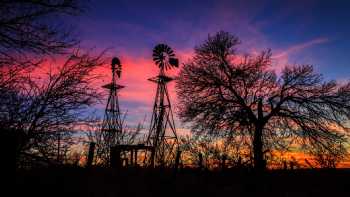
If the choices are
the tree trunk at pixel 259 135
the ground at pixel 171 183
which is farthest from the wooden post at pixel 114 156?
the tree trunk at pixel 259 135

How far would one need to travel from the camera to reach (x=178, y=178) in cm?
1070

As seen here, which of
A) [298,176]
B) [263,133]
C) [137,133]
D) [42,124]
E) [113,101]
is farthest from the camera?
[113,101]

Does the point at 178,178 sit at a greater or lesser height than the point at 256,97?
lesser

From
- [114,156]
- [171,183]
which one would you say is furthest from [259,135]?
[171,183]

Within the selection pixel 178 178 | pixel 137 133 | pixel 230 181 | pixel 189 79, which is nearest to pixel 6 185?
pixel 178 178

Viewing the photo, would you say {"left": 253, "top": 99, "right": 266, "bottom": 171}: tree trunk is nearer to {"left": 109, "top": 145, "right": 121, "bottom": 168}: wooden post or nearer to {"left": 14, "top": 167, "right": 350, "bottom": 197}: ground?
{"left": 14, "top": 167, "right": 350, "bottom": 197}: ground

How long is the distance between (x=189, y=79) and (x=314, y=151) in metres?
9.34

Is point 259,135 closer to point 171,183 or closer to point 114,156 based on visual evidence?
point 114,156

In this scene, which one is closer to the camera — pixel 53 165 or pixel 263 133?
pixel 53 165

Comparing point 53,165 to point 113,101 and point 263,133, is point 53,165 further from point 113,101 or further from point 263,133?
point 113,101

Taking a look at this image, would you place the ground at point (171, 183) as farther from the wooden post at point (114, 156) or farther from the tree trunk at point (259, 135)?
the tree trunk at point (259, 135)

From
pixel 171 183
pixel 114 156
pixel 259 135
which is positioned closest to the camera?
pixel 171 183

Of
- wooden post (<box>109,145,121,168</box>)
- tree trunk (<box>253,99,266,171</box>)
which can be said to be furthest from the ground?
tree trunk (<box>253,99,266,171</box>)

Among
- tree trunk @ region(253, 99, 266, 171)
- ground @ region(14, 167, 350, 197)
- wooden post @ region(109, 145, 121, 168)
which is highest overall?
tree trunk @ region(253, 99, 266, 171)
